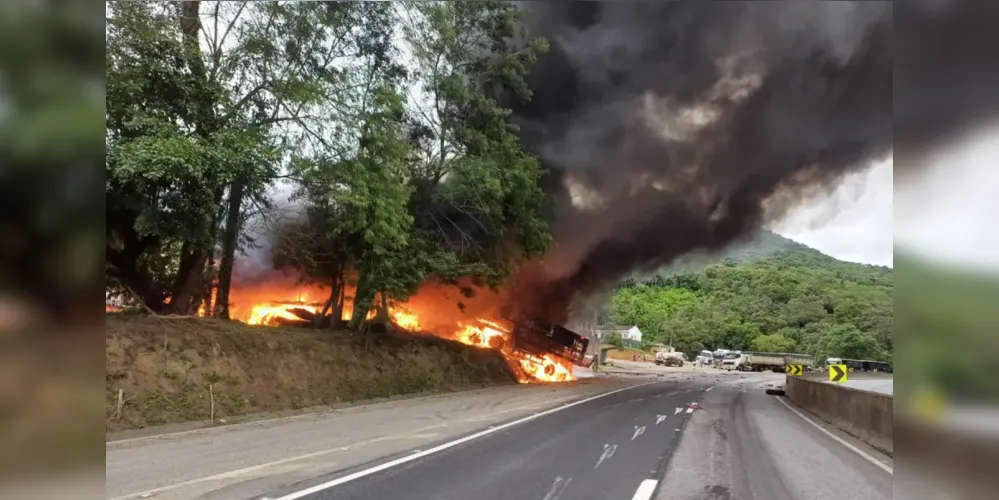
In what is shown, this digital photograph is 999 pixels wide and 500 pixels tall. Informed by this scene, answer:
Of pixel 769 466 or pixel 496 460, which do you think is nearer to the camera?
pixel 496 460

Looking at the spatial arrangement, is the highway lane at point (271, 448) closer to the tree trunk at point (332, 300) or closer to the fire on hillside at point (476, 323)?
the tree trunk at point (332, 300)

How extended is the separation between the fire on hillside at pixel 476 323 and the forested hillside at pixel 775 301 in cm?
885

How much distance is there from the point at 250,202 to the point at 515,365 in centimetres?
1629

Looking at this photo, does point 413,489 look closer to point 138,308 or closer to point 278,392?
point 278,392

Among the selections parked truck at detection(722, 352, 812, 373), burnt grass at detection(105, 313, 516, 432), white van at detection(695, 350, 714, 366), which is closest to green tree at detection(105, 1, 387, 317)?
burnt grass at detection(105, 313, 516, 432)

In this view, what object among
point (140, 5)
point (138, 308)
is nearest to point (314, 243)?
point (138, 308)

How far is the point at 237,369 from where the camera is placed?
543 inches

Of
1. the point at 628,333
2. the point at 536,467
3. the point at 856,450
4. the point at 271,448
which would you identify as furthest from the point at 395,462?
the point at 628,333

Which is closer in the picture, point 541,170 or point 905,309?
point 905,309

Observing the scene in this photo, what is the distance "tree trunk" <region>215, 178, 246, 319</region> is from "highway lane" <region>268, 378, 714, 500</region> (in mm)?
9121

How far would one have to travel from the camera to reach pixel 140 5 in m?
11.3

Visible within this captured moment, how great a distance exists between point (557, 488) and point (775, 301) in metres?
40.1

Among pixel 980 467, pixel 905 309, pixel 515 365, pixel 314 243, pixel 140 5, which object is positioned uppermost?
pixel 140 5

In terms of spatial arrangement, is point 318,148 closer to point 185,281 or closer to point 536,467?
point 185,281
